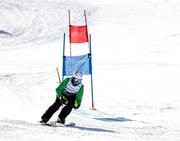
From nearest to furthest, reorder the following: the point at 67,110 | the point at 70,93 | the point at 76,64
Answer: the point at 67,110
the point at 70,93
the point at 76,64

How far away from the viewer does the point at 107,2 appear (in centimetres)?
3719

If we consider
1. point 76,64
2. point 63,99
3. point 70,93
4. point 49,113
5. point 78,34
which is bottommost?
point 49,113

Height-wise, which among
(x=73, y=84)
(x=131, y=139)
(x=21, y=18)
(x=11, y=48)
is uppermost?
(x=21, y=18)

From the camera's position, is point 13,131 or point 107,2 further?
point 107,2

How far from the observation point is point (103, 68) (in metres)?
21.8

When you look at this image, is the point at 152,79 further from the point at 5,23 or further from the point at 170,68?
the point at 5,23

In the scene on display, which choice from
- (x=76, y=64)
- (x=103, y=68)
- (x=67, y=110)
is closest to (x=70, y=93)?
(x=67, y=110)

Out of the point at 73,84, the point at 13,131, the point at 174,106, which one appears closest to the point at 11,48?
the point at 174,106

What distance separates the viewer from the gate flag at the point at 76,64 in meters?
15.1

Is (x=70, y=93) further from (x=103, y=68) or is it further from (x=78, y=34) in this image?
(x=103, y=68)

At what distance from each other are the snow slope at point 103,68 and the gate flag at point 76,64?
3.63 ft

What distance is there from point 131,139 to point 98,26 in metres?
23.7

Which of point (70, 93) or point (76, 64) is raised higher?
point (76, 64)

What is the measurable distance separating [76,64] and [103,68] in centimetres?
668
